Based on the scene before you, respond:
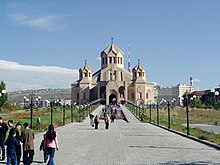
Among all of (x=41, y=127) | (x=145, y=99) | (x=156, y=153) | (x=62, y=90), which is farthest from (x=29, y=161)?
(x=62, y=90)

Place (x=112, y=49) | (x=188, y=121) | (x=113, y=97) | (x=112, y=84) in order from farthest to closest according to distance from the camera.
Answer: (x=112, y=49) → (x=113, y=97) → (x=112, y=84) → (x=188, y=121)

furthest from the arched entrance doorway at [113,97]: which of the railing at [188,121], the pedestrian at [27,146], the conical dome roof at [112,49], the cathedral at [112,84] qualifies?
the pedestrian at [27,146]

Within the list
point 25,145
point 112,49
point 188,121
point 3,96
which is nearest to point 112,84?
point 112,49

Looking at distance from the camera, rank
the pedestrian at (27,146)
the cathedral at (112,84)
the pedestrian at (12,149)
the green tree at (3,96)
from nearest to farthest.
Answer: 1. the pedestrian at (12,149)
2. the pedestrian at (27,146)
3. the green tree at (3,96)
4. the cathedral at (112,84)

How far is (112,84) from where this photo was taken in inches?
3568

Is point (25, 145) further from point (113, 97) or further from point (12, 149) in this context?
point (113, 97)

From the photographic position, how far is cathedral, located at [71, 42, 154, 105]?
91625 millimetres

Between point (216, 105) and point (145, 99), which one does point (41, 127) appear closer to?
point (216, 105)

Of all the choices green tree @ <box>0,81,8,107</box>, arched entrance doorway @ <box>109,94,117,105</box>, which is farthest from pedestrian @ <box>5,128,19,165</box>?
arched entrance doorway @ <box>109,94,117,105</box>

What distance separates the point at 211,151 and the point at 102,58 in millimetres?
86625

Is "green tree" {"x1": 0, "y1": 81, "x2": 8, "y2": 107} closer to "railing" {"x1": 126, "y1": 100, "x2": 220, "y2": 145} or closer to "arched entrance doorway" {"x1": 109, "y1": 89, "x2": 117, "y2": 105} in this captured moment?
"arched entrance doorway" {"x1": 109, "y1": 89, "x2": 117, "y2": 105}

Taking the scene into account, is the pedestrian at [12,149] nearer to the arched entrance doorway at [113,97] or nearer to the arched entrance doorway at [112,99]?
the arched entrance doorway at [113,97]

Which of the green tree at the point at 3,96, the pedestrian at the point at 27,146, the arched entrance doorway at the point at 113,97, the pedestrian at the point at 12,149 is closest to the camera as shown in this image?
the pedestrian at the point at 12,149

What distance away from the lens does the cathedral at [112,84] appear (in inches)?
3607
